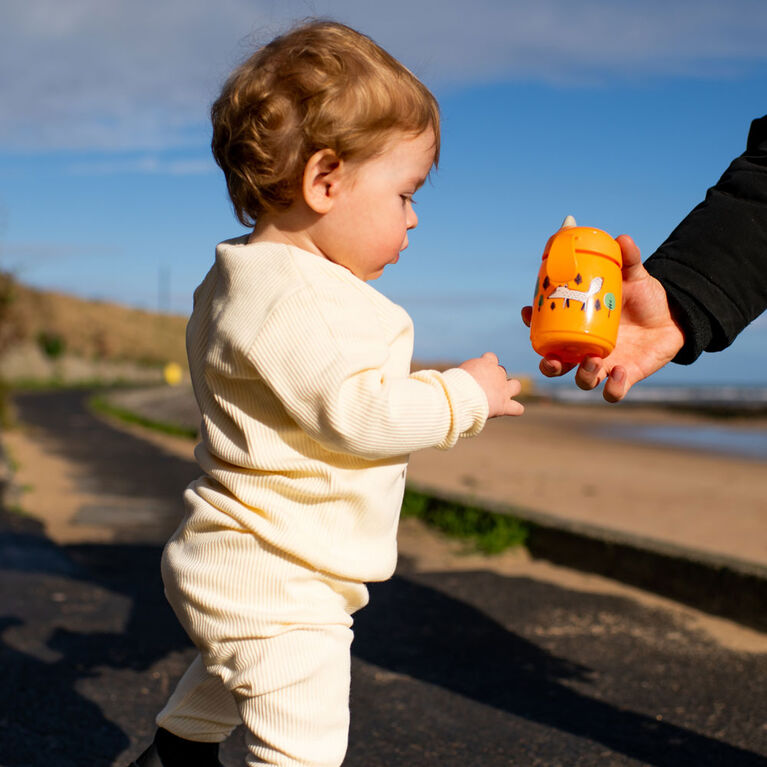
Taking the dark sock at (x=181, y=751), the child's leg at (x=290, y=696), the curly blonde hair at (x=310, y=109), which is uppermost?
Answer: the curly blonde hair at (x=310, y=109)

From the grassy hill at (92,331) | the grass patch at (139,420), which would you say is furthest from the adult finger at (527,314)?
the grassy hill at (92,331)

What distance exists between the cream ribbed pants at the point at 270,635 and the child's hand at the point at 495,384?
1.60 ft

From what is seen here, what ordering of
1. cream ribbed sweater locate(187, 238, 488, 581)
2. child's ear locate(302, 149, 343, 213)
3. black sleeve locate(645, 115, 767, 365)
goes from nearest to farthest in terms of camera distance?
cream ribbed sweater locate(187, 238, 488, 581) → child's ear locate(302, 149, 343, 213) → black sleeve locate(645, 115, 767, 365)

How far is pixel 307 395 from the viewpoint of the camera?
1782 mm

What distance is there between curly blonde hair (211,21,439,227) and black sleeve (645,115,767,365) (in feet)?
3.19

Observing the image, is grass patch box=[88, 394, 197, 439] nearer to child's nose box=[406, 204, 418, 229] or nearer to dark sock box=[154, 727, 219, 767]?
dark sock box=[154, 727, 219, 767]

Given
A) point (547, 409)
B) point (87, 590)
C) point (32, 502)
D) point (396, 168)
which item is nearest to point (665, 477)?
point (32, 502)

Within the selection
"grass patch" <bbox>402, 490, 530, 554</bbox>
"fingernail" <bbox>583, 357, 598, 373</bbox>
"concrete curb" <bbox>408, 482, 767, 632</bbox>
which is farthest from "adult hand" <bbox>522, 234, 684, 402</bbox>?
"grass patch" <bbox>402, 490, 530, 554</bbox>

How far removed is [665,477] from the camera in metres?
10.3

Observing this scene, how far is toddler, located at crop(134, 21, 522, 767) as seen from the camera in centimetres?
181

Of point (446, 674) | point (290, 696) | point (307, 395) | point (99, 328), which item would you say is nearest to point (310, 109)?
point (307, 395)

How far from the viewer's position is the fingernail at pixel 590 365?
2260 millimetres

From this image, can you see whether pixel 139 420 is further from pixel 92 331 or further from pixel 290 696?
pixel 92 331

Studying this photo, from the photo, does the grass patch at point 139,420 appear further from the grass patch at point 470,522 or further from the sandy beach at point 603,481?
the grass patch at point 470,522
